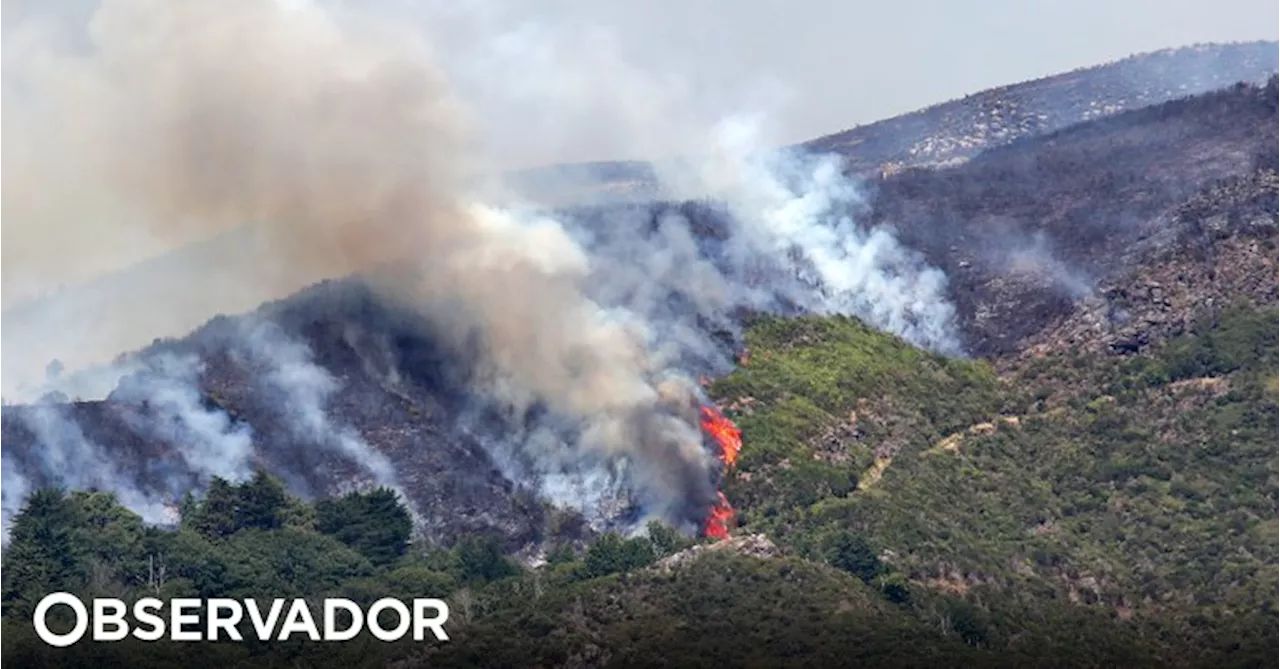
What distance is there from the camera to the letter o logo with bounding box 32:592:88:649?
413ft

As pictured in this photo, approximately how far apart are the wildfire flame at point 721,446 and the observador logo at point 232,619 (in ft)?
51.7

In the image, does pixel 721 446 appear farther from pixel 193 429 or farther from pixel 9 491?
pixel 9 491

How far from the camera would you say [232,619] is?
133 meters

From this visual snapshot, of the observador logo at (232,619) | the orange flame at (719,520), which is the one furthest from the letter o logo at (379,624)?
the orange flame at (719,520)

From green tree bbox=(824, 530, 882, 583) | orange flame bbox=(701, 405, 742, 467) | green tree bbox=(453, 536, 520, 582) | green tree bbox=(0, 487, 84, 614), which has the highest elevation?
orange flame bbox=(701, 405, 742, 467)

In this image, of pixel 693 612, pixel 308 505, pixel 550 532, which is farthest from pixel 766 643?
pixel 308 505

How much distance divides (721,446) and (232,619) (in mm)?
28672

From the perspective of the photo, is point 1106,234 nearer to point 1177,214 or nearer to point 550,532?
point 1177,214

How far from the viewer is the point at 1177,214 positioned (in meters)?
162

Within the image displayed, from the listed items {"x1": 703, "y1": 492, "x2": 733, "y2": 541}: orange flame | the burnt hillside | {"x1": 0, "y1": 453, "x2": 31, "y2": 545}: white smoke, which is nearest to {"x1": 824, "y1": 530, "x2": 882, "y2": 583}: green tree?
{"x1": 703, "y1": 492, "x2": 733, "y2": 541}: orange flame

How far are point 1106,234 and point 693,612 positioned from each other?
51787mm

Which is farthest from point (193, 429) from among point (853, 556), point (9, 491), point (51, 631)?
point (853, 556)

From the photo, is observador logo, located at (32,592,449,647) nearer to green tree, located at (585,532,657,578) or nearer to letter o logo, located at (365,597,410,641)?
letter o logo, located at (365,597,410,641)

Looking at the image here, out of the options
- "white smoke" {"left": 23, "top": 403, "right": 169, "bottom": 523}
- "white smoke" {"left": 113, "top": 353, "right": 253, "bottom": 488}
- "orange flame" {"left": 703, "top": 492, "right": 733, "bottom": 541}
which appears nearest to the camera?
"orange flame" {"left": 703, "top": 492, "right": 733, "bottom": 541}
